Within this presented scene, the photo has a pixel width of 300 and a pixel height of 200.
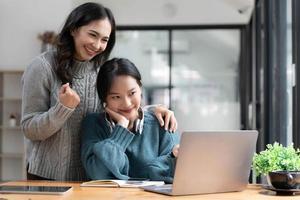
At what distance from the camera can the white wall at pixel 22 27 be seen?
6.54 meters

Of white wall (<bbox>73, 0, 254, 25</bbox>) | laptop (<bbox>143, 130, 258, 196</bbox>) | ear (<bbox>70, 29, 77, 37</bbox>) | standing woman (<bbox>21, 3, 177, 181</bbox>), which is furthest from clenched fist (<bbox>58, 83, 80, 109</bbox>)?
white wall (<bbox>73, 0, 254, 25</bbox>)

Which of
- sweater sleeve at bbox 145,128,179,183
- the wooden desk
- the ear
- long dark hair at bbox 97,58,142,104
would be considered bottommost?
the wooden desk

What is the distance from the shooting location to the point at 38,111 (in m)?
1.96

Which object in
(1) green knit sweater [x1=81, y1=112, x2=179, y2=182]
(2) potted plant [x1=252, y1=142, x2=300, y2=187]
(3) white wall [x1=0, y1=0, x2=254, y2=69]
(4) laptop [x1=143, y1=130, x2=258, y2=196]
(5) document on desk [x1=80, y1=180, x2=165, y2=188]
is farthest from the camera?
(3) white wall [x1=0, y1=0, x2=254, y2=69]

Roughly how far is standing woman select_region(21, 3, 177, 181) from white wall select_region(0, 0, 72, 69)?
4.66m

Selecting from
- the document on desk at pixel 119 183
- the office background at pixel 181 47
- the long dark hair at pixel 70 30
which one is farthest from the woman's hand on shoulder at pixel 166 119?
the office background at pixel 181 47

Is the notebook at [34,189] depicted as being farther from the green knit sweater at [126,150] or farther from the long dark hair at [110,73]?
the long dark hair at [110,73]

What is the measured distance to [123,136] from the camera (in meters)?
1.84

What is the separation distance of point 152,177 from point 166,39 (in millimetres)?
5233

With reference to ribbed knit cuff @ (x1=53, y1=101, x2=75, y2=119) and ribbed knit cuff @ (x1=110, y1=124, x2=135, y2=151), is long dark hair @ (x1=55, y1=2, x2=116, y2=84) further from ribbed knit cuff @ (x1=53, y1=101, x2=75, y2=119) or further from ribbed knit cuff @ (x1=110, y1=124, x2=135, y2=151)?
ribbed knit cuff @ (x1=110, y1=124, x2=135, y2=151)

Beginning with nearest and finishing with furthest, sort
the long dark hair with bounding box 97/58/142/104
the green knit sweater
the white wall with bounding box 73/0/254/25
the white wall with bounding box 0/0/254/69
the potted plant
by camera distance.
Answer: the potted plant, the green knit sweater, the long dark hair with bounding box 97/58/142/104, the white wall with bounding box 0/0/254/69, the white wall with bounding box 73/0/254/25

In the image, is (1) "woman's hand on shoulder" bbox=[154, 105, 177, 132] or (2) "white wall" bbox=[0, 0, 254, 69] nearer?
(1) "woman's hand on shoulder" bbox=[154, 105, 177, 132]

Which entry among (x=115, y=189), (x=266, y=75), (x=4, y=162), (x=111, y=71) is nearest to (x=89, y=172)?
(x=115, y=189)

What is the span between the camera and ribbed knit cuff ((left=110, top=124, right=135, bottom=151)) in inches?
72.4
